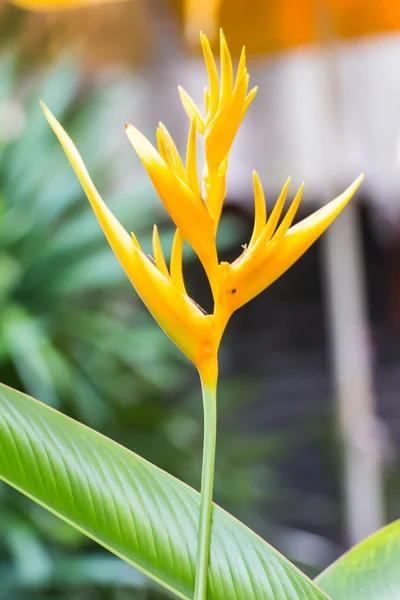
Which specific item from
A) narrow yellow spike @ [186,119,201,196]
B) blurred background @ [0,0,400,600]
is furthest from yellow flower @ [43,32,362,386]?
blurred background @ [0,0,400,600]

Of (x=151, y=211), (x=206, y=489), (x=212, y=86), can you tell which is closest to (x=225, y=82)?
(x=212, y=86)

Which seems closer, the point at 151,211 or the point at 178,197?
the point at 178,197

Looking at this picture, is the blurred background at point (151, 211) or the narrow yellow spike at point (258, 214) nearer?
the narrow yellow spike at point (258, 214)

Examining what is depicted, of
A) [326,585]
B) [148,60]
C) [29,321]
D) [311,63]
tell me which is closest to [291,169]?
[311,63]

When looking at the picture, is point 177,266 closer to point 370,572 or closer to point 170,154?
point 170,154

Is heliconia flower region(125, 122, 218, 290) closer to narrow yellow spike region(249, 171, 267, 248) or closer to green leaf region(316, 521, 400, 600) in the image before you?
narrow yellow spike region(249, 171, 267, 248)

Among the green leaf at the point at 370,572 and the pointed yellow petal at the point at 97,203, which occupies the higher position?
the pointed yellow petal at the point at 97,203

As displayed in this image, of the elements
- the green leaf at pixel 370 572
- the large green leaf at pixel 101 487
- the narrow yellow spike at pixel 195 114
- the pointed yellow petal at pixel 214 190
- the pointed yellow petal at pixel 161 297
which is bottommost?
the green leaf at pixel 370 572

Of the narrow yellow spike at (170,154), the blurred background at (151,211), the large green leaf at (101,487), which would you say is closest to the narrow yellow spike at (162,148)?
the narrow yellow spike at (170,154)

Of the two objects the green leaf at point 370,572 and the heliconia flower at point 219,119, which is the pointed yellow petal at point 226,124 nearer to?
the heliconia flower at point 219,119
